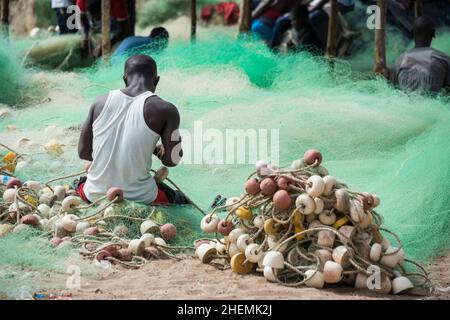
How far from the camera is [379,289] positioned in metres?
5.25

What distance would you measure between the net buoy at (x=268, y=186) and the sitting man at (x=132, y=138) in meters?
1.16

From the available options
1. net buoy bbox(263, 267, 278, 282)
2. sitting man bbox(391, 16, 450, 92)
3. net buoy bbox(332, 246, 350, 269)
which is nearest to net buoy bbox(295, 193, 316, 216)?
net buoy bbox(332, 246, 350, 269)

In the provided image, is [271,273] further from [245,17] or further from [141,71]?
[245,17]

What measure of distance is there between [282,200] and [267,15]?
26.3 ft

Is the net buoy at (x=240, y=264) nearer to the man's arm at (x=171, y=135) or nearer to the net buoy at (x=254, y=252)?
the net buoy at (x=254, y=252)

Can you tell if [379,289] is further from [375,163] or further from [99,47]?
[99,47]

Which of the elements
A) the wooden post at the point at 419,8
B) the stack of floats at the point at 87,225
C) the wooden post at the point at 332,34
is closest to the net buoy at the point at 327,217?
the stack of floats at the point at 87,225

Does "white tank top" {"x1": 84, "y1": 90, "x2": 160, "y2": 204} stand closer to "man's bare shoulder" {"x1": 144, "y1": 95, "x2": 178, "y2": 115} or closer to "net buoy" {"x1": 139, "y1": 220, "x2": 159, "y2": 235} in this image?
"man's bare shoulder" {"x1": 144, "y1": 95, "x2": 178, "y2": 115}

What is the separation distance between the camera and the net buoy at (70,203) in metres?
6.46

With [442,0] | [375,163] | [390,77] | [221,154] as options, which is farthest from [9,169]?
[442,0]

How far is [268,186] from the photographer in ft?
18.0

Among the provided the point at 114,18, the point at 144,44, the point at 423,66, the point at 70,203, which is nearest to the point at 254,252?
the point at 70,203

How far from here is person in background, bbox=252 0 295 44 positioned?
42.3 ft
